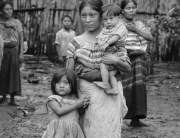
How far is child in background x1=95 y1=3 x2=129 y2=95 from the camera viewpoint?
3.46 metres

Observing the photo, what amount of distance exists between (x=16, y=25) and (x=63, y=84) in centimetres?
452

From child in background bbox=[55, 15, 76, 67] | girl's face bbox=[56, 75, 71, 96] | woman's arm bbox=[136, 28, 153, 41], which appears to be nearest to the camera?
girl's face bbox=[56, 75, 71, 96]

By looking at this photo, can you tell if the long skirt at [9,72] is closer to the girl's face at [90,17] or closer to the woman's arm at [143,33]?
the woman's arm at [143,33]

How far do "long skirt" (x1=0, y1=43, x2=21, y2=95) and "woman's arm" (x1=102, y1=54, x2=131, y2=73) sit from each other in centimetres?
453

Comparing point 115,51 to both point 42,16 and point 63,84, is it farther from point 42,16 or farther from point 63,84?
point 42,16

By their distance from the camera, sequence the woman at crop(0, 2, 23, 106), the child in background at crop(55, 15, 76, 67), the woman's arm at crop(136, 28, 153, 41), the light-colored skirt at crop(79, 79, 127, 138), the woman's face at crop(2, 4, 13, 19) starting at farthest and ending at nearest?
the child in background at crop(55, 15, 76, 67) < the woman at crop(0, 2, 23, 106) < the woman's face at crop(2, 4, 13, 19) < the woman's arm at crop(136, 28, 153, 41) < the light-colored skirt at crop(79, 79, 127, 138)

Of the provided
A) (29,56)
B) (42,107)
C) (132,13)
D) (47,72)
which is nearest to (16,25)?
(42,107)

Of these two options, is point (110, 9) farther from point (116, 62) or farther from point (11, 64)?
point (11, 64)

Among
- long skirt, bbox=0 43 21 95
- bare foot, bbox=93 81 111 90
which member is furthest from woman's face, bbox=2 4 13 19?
bare foot, bbox=93 81 111 90

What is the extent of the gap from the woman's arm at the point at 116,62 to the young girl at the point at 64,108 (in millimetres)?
317

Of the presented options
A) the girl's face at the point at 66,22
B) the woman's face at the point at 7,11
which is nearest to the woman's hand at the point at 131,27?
the woman's face at the point at 7,11

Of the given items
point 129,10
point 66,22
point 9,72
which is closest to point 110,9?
point 129,10

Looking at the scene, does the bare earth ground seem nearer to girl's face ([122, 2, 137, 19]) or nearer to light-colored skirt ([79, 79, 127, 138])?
girl's face ([122, 2, 137, 19])

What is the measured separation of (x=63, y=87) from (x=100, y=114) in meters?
0.42
